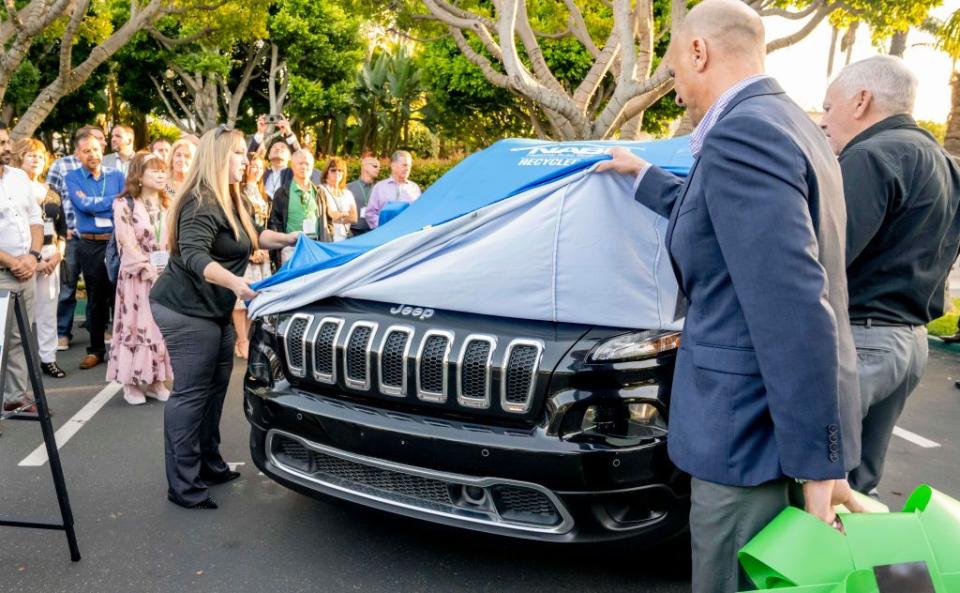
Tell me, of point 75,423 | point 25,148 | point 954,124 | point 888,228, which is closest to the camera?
point 888,228

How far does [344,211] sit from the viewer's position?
25.4 ft

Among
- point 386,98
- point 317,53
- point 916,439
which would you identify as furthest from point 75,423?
point 386,98

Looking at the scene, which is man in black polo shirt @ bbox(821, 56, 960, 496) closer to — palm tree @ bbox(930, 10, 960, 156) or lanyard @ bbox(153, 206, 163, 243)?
lanyard @ bbox(153, 206, 163, 243)

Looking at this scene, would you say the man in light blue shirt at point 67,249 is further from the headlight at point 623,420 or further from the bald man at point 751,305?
the bald man at point 751,305

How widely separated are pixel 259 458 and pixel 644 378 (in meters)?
1.70

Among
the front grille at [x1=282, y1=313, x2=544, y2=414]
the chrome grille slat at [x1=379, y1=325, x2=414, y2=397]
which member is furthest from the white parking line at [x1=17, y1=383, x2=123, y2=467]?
the chrome grille slat at [x1=379, y1=325, x2=414, y2=397]

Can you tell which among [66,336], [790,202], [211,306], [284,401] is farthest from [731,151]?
[66,336]

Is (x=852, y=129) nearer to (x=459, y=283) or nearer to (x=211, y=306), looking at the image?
(x=459, y=283)

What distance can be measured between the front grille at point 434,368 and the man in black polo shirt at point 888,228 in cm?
143

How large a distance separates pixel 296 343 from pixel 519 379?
1.06m

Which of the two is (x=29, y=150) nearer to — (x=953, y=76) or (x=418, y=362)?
(x=418, y=362)

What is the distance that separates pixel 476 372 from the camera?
2.89 m

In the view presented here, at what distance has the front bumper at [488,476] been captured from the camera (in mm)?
2695

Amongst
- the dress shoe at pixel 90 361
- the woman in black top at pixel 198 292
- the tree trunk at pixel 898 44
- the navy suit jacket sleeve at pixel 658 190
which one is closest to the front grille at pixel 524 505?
the navy suit jacket sleeve at pixel 658 190
